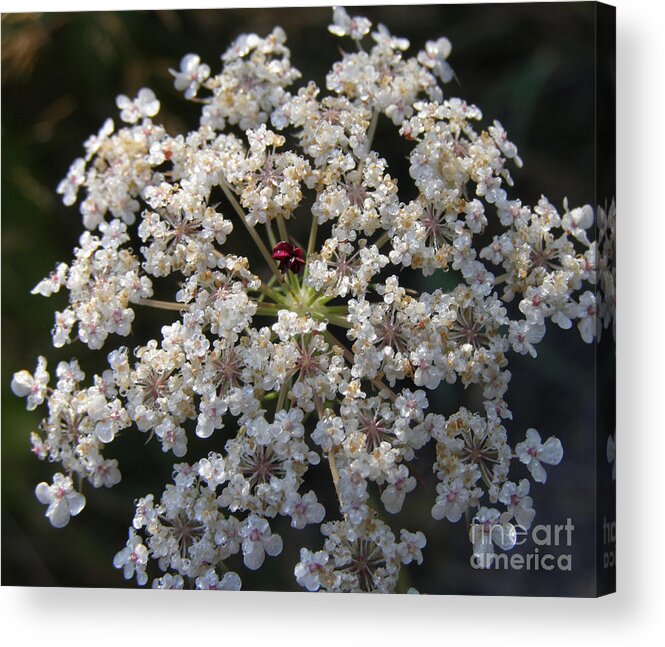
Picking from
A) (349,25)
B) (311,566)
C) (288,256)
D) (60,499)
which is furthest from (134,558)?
(349,25)

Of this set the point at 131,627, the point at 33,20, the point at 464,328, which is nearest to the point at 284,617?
the point at 131,627

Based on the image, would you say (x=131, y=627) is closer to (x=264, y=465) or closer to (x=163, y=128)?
(x=264, y=465)

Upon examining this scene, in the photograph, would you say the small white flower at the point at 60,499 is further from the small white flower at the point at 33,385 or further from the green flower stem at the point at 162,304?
the green flower stem at the point at 162,304

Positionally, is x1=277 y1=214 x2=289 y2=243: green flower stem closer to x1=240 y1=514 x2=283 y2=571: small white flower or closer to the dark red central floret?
the dark red central floret

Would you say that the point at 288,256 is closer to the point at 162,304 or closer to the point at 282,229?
the point at 282,229

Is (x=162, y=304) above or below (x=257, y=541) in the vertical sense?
above

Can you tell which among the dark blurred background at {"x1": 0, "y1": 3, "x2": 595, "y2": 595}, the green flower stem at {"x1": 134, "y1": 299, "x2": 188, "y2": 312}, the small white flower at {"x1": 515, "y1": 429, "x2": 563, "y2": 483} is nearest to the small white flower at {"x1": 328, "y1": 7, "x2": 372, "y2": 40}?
the dark blurred background at {"x1": 0, "y1": 3, "x2": 595, "y2": 595}

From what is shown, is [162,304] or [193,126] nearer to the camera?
[162,304]

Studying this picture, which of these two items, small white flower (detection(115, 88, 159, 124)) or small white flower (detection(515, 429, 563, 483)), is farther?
small white flower (detection(115, 88, 159, 124))
